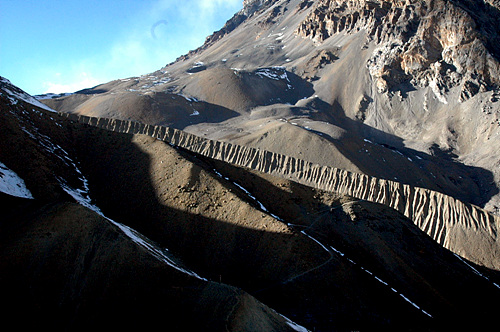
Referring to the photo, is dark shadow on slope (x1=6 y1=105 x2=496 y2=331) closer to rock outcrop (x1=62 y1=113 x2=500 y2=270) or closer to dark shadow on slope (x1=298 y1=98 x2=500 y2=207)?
rock outcrop (x1=62 y1=113 x2=500 y2=270)

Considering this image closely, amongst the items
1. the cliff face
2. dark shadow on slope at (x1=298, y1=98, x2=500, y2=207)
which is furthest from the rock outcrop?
the cliff face

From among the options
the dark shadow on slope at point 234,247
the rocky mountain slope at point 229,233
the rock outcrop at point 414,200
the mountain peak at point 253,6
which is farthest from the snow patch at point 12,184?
the mountain peak at point 253,6

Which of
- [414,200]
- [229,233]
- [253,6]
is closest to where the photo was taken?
[229,233]

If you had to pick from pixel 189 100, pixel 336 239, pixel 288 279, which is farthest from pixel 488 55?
pixel 288 279

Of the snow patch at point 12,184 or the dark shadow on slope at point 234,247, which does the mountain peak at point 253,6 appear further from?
the snow patch at point 12,184

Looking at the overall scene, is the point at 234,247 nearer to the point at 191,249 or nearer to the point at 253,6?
the point at 191,249

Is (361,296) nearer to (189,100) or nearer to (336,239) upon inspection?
(336,239)

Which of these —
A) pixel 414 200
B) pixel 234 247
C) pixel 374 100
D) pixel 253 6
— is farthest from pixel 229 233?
pixel 253 6
